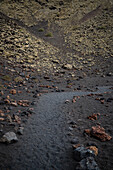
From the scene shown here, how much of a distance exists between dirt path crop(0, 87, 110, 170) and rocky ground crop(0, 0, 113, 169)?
0.92 ft

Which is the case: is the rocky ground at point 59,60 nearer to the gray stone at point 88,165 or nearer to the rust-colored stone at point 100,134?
the rust-colored stone at point 100,134

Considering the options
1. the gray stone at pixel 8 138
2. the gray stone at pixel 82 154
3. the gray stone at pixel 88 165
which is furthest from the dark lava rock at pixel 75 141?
the gray stone at pixel 8 138

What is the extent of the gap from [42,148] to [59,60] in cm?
938

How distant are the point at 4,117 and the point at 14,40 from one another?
8946 millimetres

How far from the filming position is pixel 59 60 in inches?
420

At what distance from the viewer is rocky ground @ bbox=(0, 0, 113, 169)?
3.10m

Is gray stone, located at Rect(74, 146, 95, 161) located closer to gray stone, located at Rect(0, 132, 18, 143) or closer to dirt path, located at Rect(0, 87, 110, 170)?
dirt path, located at Rect(0, 87, 110, 170)

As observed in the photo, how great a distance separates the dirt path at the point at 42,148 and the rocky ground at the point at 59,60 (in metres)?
0.28

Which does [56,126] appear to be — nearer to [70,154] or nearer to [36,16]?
[70,154]

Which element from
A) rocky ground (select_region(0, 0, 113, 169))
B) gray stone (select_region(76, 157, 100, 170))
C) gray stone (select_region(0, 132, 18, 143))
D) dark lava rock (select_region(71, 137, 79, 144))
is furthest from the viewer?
rocky ground (select_region(0, 0, 113, 169))

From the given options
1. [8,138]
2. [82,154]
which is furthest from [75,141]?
[8,138]

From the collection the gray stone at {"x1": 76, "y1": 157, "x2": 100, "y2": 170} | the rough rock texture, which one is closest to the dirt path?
the gray stone at {"x1": 76, "y1": 157, "x2": 100, "y2": 170}

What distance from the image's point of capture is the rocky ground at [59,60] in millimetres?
3104

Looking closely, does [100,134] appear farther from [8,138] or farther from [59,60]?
[59,60]
